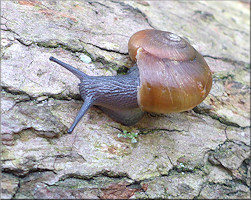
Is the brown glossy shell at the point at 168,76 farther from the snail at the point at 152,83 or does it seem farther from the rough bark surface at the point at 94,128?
the rough bark surface at the point at 94,128

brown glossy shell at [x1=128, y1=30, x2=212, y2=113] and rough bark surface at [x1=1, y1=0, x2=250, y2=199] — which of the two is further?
brown glossy shell at [x1=128, y1=30, x2=212, y2=113]

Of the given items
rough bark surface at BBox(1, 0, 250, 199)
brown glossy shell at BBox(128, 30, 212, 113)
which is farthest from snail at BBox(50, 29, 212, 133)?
rough bark surface at BBox(1, 0, 250, 199)

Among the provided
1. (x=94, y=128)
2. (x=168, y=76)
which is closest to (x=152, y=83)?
(x=168, y=76)

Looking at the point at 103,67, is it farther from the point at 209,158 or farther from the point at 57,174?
the point at 209,158

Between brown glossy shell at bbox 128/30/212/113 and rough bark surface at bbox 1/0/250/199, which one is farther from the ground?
brown glossy shell at bbox 128/30/212/113

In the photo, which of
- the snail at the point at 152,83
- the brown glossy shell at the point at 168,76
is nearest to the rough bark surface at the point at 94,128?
the snail at the point at 152,83

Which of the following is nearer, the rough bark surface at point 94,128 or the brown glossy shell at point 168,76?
the rough bark surface at point 94,128

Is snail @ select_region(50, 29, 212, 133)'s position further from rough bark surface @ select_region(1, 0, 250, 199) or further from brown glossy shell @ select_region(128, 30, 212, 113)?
rough bark surface @ select_region(1, 0, 250, 199)

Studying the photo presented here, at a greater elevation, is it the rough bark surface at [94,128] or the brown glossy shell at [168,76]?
the brown glossy shell at [168,76]
